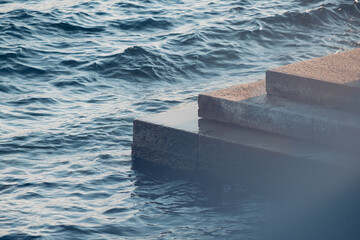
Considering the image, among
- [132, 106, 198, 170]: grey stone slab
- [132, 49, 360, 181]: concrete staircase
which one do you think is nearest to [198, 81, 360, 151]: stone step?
[132, 49, 360, 181]: concrete staircase

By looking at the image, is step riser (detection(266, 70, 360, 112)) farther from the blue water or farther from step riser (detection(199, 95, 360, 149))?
the blue water

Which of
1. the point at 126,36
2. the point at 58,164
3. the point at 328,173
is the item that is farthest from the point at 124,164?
the point at 126,36

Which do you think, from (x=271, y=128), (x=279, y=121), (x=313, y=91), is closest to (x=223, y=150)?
(x=271, y=128)

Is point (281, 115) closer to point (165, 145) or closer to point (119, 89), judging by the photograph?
point (165, 145)

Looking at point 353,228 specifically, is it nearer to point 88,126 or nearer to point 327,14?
point 88,126

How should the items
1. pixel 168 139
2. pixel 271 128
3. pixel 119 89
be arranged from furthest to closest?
pixel 119 89, pixel 168 139, pixel 271 128

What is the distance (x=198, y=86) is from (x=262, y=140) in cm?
390

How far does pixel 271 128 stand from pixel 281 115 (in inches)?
7.2

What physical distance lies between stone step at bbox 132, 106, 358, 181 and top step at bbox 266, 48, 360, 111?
466 millimetres

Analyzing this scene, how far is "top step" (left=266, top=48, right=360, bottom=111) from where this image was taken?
5.55 metres

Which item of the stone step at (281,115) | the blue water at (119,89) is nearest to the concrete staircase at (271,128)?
the stone step at (281,115)

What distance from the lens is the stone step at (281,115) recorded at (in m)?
5.29

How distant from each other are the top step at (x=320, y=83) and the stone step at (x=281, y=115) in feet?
0.26

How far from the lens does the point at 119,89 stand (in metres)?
9.38
